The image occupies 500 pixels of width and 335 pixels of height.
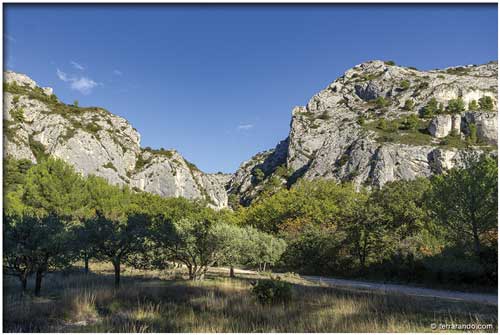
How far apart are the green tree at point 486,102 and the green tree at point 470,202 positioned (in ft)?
290

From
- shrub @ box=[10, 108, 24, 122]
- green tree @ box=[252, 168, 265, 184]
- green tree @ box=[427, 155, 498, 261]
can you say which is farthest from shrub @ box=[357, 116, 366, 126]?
shrub @ box=[10, 108, 24, 122]

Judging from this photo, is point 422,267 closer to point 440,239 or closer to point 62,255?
point 440,239

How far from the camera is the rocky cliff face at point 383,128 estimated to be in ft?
251

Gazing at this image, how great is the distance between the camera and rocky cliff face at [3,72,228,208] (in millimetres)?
69250

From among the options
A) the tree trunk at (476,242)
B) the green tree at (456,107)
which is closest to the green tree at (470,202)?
the tree trunk at (476,242)

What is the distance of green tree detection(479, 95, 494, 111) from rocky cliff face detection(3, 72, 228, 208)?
3265 inches

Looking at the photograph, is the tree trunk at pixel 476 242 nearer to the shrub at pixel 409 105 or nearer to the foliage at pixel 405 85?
the shrub at pixel 409 105

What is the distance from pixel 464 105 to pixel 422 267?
3501 inches

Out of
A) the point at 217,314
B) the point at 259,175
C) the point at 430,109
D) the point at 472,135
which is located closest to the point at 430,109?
the point at 430,109

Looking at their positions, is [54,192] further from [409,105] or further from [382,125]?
[409,105]

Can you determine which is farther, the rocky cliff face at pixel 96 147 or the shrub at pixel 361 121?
the shrub at pixel 361 121

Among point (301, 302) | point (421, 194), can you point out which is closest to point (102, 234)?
point (301, 302)

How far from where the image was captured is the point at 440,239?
27156 mm

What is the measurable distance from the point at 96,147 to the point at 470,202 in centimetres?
7482
